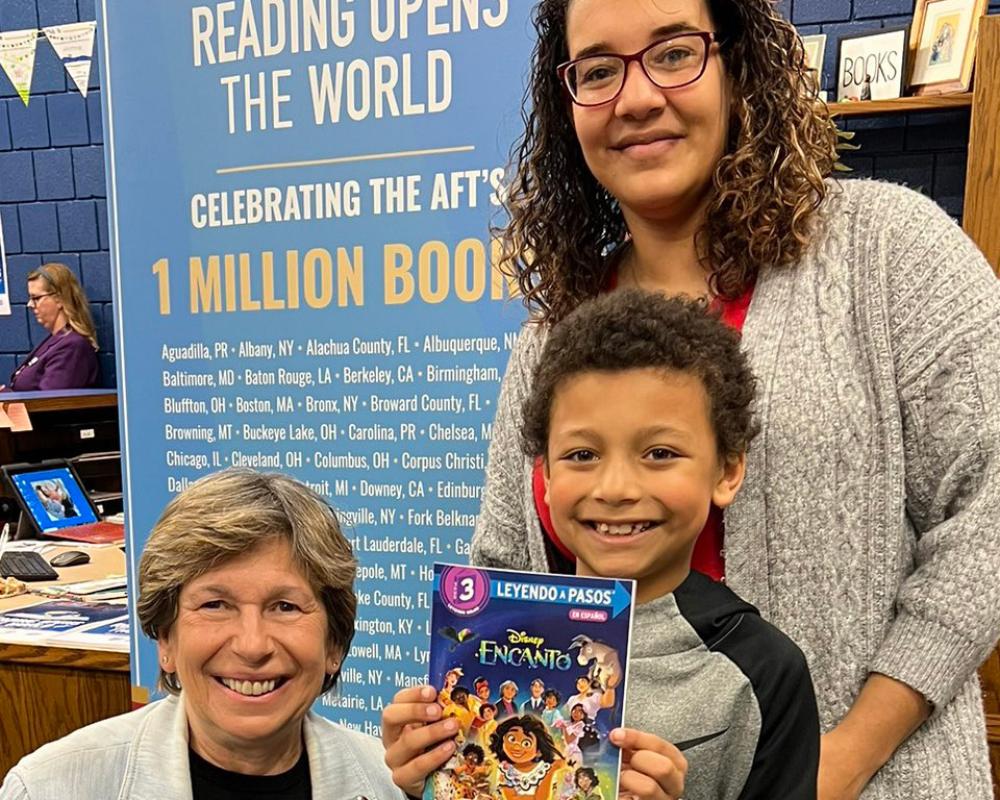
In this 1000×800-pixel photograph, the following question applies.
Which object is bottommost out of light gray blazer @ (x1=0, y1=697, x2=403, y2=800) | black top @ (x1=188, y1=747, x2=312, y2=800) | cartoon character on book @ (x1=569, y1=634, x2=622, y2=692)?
black top @ (x1=188, y1=747, x2=312, y2=800)

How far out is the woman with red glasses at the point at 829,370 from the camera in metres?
0.95

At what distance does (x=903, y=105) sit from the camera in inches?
128

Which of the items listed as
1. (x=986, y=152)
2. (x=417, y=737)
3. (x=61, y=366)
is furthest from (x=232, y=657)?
(x=61, y=366)

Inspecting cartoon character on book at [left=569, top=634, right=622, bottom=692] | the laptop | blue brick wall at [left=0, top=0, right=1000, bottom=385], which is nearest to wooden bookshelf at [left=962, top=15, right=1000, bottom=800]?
cartoon character on book at [left=569, top=634, right=622, bottom=692]

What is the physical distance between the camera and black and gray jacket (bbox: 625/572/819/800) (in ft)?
2.75

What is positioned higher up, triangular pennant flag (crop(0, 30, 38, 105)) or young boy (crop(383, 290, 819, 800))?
triangular pennant flag (crop(0, 30, 38, 105))

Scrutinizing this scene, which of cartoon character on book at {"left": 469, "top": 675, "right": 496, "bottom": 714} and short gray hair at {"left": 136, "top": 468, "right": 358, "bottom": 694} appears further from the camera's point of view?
short gray hair at {"left": 136, "top": 468, "right": 358, "bottom": 694}

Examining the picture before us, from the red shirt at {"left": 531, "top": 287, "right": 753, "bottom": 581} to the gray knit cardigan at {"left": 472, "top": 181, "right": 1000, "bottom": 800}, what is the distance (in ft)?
0.09

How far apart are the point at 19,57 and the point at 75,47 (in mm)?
439

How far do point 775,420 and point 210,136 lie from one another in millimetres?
1326

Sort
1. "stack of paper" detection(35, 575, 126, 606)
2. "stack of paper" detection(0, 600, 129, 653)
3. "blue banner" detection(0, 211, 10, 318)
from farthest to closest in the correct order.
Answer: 1. "blue banner" detection(0, 211, 10, 318)
2. "stack of paper" detection(35, 575, 126, 606)
3. "stack of paper" detection(0, 600, 129, 653)

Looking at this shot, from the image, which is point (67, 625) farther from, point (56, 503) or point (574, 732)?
point (574, 732)

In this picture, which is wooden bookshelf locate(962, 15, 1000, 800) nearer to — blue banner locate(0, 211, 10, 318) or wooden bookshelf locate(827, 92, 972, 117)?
wooden bookshelf locate(827, 92, 972, 117)

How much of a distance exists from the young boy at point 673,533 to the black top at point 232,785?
17.9 inches
